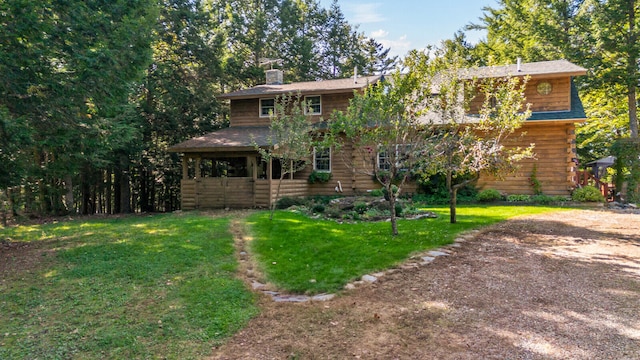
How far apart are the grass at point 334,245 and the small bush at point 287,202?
10.4 ft

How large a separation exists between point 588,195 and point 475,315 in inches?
492

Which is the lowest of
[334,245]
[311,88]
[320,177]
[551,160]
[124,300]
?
[124,300]

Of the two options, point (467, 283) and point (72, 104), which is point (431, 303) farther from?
point (72, 104)

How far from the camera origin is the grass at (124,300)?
12.6ft

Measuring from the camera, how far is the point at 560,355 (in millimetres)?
3256

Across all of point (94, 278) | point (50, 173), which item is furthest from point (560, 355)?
point (50, 173)

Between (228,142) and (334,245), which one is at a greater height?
(228,142)

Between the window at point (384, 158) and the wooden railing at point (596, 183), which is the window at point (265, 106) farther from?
the wooden railing at point (596, 183)

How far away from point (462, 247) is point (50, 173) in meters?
14.8

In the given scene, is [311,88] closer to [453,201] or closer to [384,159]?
[384,159]

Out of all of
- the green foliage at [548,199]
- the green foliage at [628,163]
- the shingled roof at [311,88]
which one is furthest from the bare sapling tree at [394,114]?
the green foliage at [628,163]

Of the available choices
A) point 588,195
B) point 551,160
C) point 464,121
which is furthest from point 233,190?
point 588,195

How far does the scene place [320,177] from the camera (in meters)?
16.9

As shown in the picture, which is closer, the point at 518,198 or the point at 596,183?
the point at 518,198
